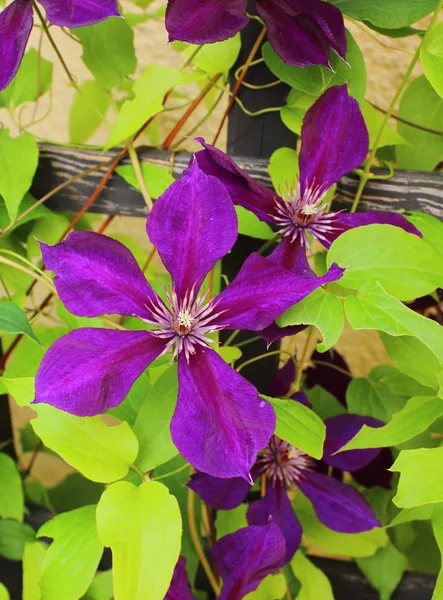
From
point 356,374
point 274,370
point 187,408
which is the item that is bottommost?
point 356,374

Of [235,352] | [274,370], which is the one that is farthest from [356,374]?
[235,352]

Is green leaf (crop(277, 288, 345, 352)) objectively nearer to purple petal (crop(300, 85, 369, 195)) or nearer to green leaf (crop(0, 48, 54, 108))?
purple petal (crop(300, 85, 369, 195))

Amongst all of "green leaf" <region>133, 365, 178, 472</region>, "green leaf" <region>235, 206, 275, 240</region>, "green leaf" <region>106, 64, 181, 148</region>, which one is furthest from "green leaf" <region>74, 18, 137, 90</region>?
"green leaf" <region>133, 365, 178, 472</region>

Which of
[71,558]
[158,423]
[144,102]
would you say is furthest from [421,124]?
[71,558]

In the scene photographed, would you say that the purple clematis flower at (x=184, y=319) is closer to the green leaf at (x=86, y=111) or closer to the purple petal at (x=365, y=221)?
the purple petal at (x=365, y=221)

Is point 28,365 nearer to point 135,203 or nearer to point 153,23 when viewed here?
point 135,203

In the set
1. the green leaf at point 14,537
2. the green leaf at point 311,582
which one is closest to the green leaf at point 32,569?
the green leaf at point 14,537
